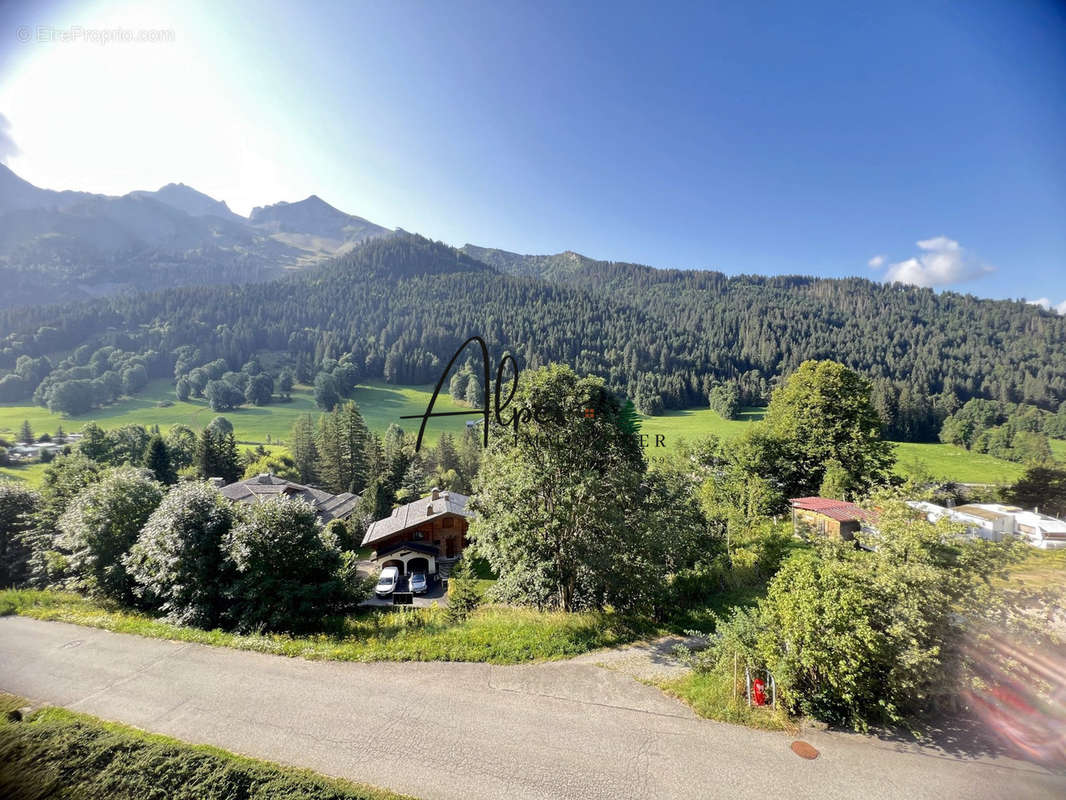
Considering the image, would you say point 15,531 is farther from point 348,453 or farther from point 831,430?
point 831,430

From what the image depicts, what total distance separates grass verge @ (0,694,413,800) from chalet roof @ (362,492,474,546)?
80.0 ft

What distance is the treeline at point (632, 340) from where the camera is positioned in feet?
338

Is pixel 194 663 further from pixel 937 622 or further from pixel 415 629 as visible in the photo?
pixel 937 622

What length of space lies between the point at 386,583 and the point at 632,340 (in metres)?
133

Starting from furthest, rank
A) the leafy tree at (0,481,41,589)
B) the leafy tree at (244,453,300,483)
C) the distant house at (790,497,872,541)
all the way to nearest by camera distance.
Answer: the leafy tree at (244,453,300,483), the distant house at (790,497,872,541), the leafy tree at (0,481,41,589)

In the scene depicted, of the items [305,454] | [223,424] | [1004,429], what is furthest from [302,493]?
[1004,429]

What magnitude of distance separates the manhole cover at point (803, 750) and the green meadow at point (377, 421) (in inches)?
1863

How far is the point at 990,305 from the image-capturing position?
19262 centimetres

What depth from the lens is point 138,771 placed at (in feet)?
20.2

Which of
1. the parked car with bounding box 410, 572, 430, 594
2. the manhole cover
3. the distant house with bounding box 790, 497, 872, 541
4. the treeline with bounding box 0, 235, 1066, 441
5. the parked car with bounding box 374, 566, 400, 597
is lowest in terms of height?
the parked car with bounding box 410, 572, 430, 594

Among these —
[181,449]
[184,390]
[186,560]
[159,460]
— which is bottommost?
[181,449]

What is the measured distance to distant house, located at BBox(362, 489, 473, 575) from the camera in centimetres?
3108

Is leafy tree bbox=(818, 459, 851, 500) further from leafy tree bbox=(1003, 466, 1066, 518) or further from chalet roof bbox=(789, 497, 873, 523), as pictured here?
leafy tree bbox=(1003, 466, 1066, 518)

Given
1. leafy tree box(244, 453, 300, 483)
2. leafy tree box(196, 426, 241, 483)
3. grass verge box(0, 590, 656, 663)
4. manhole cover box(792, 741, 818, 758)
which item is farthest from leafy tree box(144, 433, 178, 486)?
manhole cover box(792, 741, 818, 758)
